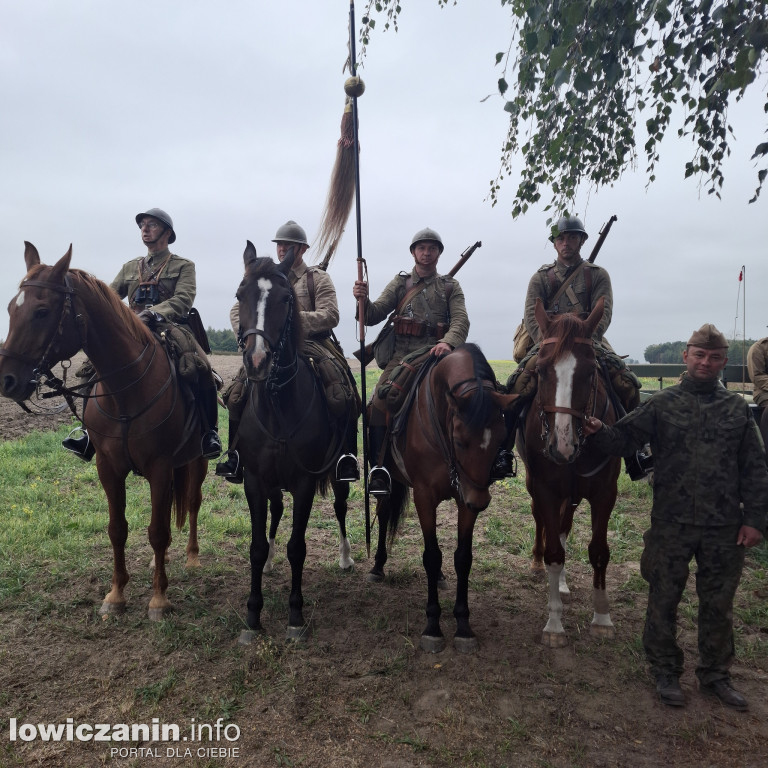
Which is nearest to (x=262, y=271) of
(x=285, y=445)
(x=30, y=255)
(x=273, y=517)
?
(x=285, y=445)

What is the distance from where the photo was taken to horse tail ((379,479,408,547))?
6008 millimetres

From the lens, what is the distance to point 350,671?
428 centimetres

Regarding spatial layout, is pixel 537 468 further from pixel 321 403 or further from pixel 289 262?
pixel 289 262

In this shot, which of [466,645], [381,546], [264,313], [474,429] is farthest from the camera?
[381,546]

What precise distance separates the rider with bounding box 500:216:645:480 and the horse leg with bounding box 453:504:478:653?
125 centimetres

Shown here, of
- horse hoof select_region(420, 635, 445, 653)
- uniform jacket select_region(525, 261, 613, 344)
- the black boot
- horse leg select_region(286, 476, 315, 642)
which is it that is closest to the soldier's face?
uniform jacket select_region(525, 261, 613, 344)

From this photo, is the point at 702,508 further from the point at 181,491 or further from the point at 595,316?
the point at 181,491

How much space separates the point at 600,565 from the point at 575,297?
2.51 meters

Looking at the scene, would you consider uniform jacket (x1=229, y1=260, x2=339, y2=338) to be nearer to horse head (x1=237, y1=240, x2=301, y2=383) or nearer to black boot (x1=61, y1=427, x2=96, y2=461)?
horse head (x1=237, y1=240, x2=301, y2=383)

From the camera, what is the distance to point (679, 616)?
5.08m

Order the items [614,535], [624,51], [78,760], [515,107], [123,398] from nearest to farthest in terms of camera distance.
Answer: [78,760] → [624,51] → [515,107] → [123,398] → [614,535]

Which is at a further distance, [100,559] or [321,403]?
[100,559]

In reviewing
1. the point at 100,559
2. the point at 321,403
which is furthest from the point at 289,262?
the point at 100,559

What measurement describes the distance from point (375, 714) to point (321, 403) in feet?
8.23
